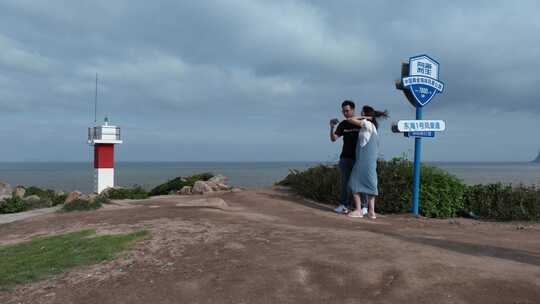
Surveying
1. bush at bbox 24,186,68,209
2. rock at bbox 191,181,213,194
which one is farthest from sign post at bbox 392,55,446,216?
bush at bbox 24,186,68,209

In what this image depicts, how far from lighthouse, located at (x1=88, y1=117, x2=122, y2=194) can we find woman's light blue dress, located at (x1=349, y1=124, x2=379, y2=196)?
13.8m

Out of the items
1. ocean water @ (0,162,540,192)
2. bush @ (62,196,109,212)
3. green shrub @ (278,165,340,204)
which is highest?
green shrub @ (278,165,340,204)

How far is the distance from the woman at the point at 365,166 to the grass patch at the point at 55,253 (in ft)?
12.5

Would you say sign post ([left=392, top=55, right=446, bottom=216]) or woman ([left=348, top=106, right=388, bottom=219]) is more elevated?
sign post ([left=392, top=55, right=446, bottom=216])

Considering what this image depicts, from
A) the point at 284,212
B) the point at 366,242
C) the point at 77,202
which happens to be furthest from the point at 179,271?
the point at 77,202

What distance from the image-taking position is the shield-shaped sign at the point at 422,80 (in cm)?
919

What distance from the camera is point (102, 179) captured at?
62.3 ft

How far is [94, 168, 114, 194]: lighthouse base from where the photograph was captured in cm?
1892

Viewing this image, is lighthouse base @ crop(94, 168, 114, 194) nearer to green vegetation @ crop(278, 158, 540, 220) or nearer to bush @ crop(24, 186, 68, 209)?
bush @ crop(24, 186, 68, 209)

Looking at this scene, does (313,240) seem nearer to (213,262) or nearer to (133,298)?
(213,262)

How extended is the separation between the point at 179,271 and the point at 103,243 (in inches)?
62.2

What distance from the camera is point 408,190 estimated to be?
949cm

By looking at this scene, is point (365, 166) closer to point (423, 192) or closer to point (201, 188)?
point (423, 192)

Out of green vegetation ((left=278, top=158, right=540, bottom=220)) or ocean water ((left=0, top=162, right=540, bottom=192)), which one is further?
ocean water ((left=0, top=162, right=540, bottom=192))
